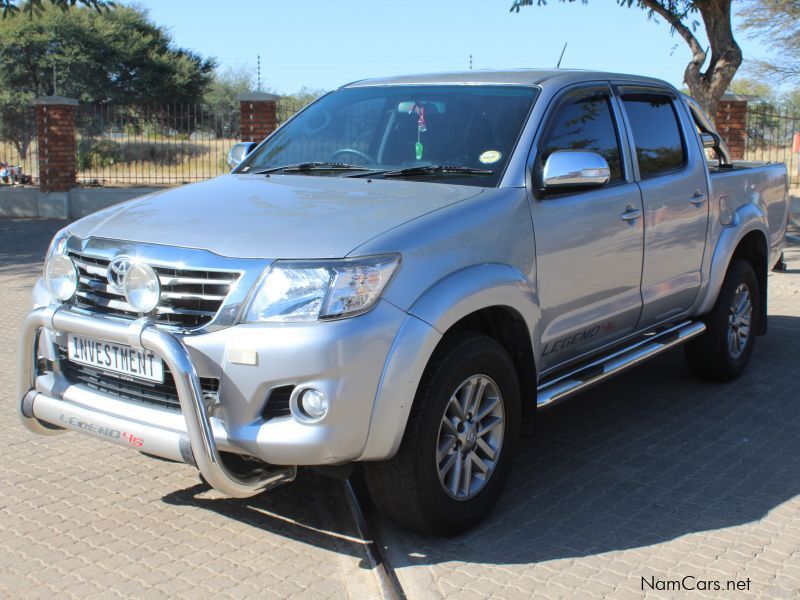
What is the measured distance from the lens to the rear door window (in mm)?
5164

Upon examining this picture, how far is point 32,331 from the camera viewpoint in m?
3.70

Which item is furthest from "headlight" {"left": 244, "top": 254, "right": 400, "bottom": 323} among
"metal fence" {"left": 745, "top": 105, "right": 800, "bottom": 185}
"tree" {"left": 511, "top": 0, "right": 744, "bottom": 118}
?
"metal fence" {"left": 745, "top": 105, "right": 800, "bottom": 185}

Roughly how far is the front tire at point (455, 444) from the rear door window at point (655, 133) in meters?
1.89

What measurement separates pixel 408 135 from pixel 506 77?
2.07 feet

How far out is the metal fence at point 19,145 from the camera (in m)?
20.4

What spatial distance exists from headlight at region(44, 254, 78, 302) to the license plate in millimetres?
193

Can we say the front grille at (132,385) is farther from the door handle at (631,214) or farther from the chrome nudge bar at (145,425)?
the door handle at (631,214)

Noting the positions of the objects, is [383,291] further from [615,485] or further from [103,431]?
[615,485]

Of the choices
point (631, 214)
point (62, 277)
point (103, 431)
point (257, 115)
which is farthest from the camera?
point (257, 115)

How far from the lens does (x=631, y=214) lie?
15.7ft

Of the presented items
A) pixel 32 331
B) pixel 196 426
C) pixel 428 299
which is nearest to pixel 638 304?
pixel 428 299

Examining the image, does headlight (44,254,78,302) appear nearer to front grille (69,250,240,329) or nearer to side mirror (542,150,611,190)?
front grille (69,250,240,329)

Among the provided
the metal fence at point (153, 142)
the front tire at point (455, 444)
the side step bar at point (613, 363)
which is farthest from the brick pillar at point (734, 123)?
the front tire at point (455, 444)

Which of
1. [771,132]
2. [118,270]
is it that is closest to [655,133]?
[118,270]
